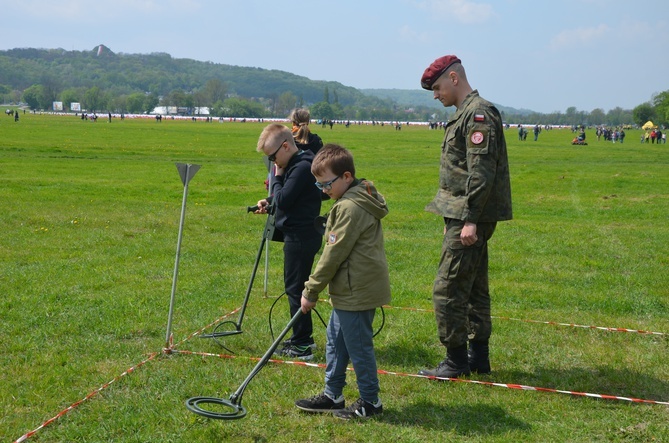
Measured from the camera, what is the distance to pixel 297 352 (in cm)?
682

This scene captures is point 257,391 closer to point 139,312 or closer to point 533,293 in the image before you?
point 139,312

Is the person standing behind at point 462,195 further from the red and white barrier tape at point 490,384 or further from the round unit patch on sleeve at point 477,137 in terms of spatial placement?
the red and white barrier tape at point 490,384

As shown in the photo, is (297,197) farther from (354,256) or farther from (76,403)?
(76,403)

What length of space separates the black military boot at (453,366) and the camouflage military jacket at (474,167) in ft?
3.90

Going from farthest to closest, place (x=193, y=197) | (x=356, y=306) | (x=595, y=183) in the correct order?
(x=595, y=183)
(x=193, y=197)
(x=356, y=306)

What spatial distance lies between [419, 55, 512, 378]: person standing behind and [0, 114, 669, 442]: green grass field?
21.0 inches

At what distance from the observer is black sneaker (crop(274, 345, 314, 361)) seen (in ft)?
22.3

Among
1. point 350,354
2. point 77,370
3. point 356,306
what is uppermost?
point 356,306

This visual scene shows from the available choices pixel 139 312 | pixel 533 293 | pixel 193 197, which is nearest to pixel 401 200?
pixel 193 197

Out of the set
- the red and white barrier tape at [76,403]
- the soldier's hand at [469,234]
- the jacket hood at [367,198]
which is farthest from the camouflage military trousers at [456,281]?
the red and white barrier tape at [76,403]

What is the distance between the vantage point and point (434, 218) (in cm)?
1664

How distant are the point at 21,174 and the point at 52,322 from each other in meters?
18.6

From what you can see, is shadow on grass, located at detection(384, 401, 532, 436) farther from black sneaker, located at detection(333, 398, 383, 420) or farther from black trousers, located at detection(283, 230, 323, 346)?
black trousers, located at detection(283, 230, 323, 346)

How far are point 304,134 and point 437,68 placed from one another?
71.4 inches
